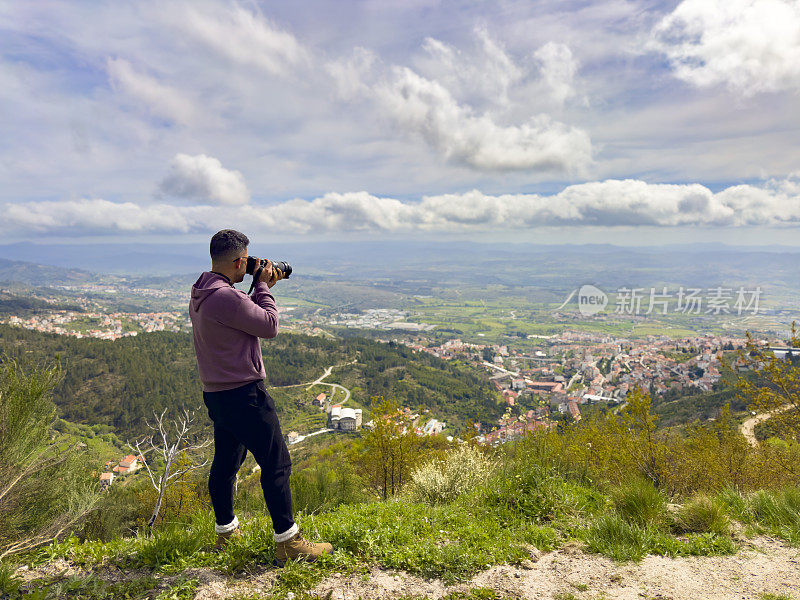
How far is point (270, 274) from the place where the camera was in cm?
278

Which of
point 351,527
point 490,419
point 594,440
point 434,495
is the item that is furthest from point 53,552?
point 490,419

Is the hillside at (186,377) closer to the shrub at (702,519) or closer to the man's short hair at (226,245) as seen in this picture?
the shrub at (702,519)

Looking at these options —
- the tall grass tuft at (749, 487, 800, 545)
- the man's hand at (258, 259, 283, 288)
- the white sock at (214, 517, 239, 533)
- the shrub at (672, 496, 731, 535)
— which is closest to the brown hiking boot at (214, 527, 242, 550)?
the white sock at (214, 517, 239, 533)

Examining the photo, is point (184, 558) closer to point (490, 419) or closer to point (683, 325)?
point (490, 419)

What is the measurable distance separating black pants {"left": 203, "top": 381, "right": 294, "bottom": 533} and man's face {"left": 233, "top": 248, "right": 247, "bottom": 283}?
77cm

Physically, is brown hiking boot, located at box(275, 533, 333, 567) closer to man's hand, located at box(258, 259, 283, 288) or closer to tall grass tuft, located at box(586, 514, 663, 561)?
man's hand, located at box(258, 259, 283, 288)

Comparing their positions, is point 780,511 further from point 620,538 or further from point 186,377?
point 186,377

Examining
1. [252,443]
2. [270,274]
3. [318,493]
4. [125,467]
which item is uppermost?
[270,274]

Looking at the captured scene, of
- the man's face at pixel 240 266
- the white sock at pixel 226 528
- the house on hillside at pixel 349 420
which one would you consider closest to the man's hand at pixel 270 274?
the man's face at pixel 240 266

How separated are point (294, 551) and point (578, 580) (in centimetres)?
214

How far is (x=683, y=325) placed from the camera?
371 feet

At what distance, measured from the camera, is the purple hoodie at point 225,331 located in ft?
7.91

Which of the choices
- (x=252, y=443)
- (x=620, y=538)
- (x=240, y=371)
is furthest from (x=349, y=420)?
(x=240, y=371)

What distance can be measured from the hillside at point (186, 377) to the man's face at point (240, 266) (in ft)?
178
